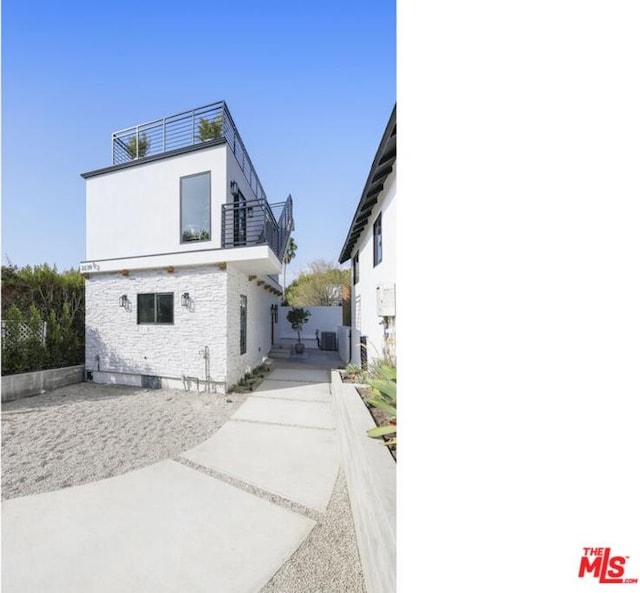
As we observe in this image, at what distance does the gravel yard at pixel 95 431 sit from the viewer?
3.41 metres

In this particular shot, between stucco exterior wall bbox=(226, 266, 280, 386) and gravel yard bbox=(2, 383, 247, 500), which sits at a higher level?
stucco exterior wall bbox=(226, 266, 280, 386)

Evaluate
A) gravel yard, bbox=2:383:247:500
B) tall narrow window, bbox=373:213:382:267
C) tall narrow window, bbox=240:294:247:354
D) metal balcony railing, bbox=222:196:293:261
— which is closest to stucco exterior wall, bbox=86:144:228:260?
metal balcony railing, bbox=222:196:293:261

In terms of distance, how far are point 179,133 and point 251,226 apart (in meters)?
3.76

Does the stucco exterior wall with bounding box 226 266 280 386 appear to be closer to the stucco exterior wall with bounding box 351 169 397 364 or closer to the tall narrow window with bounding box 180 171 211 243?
the tall narrow window with bounding box 180 171 211 243

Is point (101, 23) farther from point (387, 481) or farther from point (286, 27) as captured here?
point (387, 481)

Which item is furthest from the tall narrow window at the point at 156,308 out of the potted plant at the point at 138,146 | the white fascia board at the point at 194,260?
the potted plant at the point at 138,146

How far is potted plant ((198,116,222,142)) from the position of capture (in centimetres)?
856

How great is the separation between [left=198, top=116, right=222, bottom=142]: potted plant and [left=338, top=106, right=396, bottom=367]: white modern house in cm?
525

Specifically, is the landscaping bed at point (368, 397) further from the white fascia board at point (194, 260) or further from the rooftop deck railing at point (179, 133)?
the rooftop deck railing at point (179, 133)
